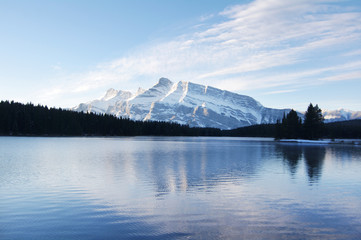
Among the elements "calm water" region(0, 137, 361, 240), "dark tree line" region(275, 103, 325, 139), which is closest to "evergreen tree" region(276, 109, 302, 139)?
"dark tree line" region(275, 103, 325, 139)

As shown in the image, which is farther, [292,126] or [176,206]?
[292,126]

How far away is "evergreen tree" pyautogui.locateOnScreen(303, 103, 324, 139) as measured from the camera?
5492 inches

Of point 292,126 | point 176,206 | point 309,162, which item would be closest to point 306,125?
point 292,126

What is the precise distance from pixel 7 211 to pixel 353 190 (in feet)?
84.9

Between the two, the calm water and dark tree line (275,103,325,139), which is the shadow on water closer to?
the calm water

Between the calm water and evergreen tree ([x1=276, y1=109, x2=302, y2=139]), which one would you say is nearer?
the calm water

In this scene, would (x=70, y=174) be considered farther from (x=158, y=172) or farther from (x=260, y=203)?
(x=260, y=203)

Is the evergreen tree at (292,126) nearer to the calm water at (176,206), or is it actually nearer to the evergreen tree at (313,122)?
the evergreen tree at (313,122)

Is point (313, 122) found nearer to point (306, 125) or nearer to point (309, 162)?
point (306, 125)

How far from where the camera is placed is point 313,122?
142 metres

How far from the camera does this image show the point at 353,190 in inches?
976

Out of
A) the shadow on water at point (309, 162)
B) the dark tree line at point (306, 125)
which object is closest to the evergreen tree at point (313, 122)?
the dark tree line at point (306, 125)

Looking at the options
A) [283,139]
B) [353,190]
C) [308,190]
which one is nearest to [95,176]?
[308,190]

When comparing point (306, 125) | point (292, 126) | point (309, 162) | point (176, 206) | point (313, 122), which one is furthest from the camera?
point (292, 126)
